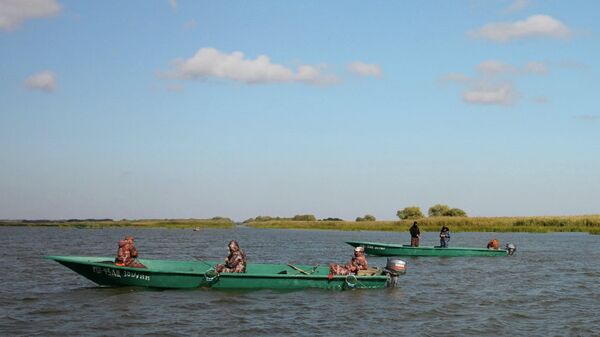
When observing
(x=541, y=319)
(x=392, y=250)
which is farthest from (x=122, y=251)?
(x=392, y=250)

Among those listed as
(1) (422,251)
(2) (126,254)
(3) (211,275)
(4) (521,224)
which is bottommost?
(3) (211,275)

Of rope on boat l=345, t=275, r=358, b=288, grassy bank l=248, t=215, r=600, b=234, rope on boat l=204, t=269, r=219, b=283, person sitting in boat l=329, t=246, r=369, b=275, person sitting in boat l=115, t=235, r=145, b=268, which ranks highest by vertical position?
grassy bank l=248, t=215, r=600, b=234

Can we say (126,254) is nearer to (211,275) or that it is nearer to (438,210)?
(211,275)

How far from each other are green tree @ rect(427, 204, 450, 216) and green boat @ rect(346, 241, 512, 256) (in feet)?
336

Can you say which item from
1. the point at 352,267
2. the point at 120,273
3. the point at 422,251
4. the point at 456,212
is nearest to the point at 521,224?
the point at 422,251

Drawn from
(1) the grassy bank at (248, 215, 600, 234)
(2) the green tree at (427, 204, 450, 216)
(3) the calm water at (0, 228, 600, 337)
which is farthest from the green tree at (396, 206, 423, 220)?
(3) the calm water at (0, 228, 600, 337)

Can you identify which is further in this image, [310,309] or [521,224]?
[521,224]

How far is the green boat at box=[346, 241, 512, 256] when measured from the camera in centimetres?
4047

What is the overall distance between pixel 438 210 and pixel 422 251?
351ft

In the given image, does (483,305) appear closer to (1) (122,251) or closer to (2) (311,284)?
(2) (311,284)

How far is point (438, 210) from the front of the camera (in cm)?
14525

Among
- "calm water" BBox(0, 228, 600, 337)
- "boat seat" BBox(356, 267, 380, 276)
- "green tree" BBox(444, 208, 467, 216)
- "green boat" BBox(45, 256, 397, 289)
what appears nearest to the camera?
"calm water" BBox(0, 228, 600, 337)

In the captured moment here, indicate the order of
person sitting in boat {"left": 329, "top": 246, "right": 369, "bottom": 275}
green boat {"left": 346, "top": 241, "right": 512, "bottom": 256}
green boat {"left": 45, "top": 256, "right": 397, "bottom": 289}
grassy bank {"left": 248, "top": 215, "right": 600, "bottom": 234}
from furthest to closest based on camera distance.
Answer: grassy bank {"left": 248, "top": 215, "right": 600, "bottom": 234}
green boat {"left": 346, "top": 241, "right": 512, "bottom": 256}
person sitting in boat {"left": 329, "top": 246, "right": 369, "bottom": 275}
green boat {"left": 45, "top": 256, "right": 397, "bottom": 289}

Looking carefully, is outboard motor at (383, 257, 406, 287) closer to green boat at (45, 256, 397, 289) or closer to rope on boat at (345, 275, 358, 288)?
green boat at (45, 256, 397, 289)
